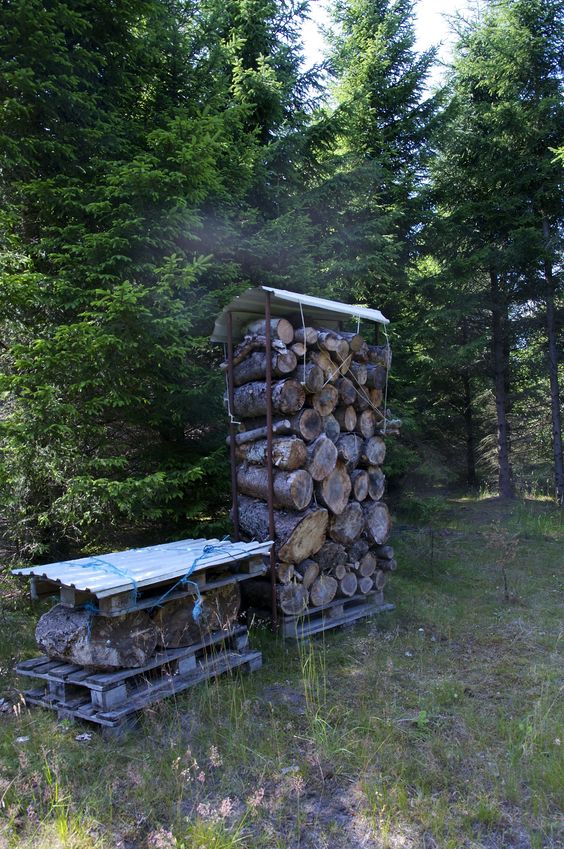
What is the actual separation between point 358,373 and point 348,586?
2063 mm

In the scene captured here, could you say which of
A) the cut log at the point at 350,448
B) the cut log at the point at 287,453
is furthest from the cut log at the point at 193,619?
the cut log at the point at 350,448

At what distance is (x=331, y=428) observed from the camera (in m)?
5.20

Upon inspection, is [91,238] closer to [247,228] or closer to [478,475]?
[247,228]

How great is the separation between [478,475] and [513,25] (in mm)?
10025

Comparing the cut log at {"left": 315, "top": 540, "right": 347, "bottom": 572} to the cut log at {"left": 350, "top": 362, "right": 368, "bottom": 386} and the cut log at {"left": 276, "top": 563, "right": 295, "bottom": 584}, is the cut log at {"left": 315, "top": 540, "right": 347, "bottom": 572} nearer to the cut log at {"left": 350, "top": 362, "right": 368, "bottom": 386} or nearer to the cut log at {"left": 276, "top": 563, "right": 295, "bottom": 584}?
the cut log at {"left": 276, "top": 563, "right": 295, "bottom": 584}

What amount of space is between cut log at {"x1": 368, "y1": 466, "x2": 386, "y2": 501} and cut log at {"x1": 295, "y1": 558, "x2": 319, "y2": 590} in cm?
110

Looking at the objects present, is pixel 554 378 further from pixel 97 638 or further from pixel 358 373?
pixel 97 638

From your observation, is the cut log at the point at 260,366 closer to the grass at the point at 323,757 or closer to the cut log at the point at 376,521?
the cut log at the point at 376,521

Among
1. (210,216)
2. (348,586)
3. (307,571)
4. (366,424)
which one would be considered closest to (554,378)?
(366,424)

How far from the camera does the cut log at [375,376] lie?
5648 mm

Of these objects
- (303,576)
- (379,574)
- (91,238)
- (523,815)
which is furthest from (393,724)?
(91,238)

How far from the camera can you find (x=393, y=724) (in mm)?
3285

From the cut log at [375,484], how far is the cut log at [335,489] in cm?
43

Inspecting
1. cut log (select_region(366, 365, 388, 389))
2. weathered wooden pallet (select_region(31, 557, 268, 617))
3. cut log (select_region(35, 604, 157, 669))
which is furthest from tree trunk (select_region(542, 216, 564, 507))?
cut log (select_region(35, 604, 157, 669))
